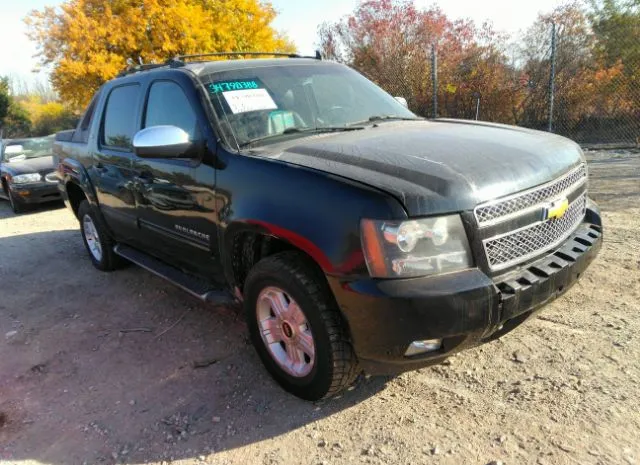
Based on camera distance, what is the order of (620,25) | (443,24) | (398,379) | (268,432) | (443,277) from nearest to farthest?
1. (443,277)
2. (268,432)
3. (398,379)
4. (620,25)
5. (443,24)

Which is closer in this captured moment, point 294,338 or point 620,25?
point 294,338

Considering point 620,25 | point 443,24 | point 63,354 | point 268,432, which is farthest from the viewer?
point 443,24

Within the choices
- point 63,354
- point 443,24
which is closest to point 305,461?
point 63,354

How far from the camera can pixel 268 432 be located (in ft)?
8.68

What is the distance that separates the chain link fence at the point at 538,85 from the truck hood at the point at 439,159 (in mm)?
6032

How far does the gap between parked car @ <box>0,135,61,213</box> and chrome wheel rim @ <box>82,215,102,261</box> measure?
4.17 metres

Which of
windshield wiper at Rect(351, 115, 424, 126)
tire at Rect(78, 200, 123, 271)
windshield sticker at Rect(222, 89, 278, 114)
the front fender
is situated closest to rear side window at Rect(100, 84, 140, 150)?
tire at Rect(78, 200, 123, 271)

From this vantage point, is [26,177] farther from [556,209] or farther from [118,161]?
[556,209]

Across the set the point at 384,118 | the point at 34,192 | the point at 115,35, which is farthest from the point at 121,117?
the point at 115,35

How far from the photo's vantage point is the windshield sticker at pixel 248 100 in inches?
128

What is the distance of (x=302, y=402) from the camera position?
2.86 meters

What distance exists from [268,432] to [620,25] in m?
11.2

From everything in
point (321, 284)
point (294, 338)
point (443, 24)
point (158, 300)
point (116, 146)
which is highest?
point (443, 24)

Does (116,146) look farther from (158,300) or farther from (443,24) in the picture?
(443,24)
